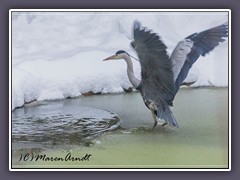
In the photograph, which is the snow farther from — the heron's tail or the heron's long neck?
the heron's tail

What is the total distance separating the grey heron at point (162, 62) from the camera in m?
1.42

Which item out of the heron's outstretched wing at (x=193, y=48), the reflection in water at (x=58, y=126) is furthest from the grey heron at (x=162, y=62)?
the reflection in water at (x=58, y=126)

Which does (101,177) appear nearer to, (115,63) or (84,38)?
(115,63)

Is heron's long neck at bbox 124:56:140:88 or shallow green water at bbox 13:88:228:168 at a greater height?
heron's long neck at bbox 124:56:140:88

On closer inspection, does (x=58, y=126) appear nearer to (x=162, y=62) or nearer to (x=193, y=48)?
(x=162, y=62)

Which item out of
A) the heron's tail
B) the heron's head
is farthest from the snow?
the heron's tail

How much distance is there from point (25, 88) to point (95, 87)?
28 centimetres

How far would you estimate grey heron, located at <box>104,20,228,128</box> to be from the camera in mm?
1422

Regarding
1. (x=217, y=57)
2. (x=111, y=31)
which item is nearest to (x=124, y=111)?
(x=111, y=31)

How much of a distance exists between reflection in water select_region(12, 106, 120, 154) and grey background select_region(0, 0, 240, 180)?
71 mm

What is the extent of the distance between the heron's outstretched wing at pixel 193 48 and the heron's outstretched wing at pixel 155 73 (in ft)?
0.11
